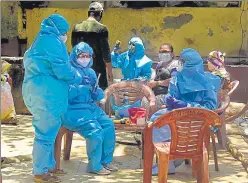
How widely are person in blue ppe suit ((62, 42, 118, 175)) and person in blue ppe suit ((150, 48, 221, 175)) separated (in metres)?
0.66

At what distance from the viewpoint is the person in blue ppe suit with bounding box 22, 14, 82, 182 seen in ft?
18.9

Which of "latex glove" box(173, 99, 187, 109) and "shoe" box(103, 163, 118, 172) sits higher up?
"latex glove" box(173, 99, 187, 109)

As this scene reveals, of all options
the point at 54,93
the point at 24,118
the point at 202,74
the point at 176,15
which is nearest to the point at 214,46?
the point at 176,15

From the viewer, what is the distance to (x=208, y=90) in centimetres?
598

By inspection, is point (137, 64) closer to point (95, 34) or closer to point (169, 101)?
point (95, 34)

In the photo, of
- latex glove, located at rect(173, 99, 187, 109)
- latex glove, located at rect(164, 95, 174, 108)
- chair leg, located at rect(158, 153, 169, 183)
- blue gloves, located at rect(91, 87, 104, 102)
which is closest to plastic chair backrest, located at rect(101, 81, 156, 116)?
blue gloves, located at rect(91, 87, 104, 102)

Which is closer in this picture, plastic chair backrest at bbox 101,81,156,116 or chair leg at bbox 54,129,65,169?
A: chair leg at bbox 54,129,65,169

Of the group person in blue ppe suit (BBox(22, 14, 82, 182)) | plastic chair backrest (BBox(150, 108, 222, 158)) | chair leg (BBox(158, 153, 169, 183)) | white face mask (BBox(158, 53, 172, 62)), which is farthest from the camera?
white face mask (BBox(158, 53, 172, 62))

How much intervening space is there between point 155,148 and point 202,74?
1.07 metres

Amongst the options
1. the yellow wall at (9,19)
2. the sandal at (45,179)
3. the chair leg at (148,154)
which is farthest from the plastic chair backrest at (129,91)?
the yellow wall at (9,19)

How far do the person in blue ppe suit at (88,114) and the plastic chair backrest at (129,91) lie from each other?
56 cm

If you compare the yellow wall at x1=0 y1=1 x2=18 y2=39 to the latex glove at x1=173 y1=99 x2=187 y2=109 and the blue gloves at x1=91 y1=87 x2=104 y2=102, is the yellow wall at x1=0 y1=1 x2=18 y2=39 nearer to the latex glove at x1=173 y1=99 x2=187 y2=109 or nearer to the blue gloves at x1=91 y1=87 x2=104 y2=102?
the blue gloves at x1=91 y1=87 x2=104 y2=102

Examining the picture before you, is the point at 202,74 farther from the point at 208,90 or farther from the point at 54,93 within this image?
the point at 54,93

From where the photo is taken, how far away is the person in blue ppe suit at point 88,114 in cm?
622
